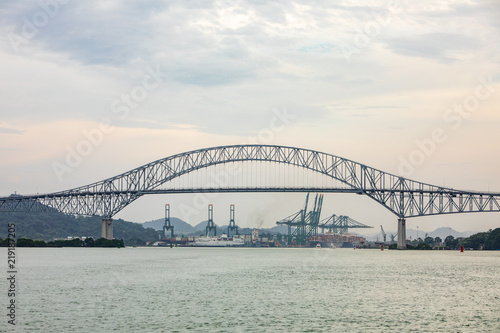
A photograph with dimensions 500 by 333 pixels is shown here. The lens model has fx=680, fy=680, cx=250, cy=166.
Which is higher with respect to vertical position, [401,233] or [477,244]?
[401,233]

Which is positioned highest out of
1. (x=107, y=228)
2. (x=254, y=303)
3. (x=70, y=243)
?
(x=107, y=228)

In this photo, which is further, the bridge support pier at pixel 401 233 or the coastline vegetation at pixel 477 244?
the coastline vegetation at pixel 477 244

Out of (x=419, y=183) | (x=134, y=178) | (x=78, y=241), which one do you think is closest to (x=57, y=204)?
(x=78, y=241)

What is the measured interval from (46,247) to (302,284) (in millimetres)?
112517

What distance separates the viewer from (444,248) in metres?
184

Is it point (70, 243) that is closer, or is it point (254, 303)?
point (254, 303)

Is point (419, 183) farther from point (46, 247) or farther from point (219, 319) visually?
point (219, 319)

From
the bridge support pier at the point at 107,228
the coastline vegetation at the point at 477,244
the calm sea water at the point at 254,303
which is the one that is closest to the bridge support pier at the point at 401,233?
the coastline vegetation at the point at 477,244

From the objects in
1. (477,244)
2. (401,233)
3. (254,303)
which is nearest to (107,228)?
(401,233)

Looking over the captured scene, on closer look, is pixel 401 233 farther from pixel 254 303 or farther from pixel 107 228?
pixel 254 303

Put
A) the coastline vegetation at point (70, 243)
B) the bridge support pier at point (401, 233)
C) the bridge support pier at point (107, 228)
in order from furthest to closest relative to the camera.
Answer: the bridge support pier at point (107, 228), the coastline vegetation at point (70, 243), the bridge support pier at point (401, 233)

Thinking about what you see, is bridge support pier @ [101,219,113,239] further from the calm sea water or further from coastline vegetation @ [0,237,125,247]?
the calm sea water

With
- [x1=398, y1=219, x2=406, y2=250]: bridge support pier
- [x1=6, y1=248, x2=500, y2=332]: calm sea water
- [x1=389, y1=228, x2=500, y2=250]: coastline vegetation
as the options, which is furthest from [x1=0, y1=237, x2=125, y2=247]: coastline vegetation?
[x1=6, y1=248, x2=500, y2=332]: calm sea water

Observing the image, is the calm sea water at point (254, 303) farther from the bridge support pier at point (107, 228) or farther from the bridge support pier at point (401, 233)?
the bridge support pier at point (107, 228)
